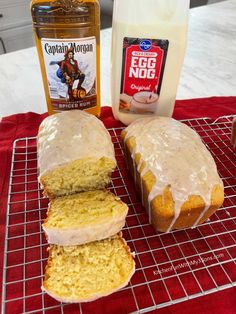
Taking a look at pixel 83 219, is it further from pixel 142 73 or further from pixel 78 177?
pixel 142 73

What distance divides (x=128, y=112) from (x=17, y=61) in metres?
0.85

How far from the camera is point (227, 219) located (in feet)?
2.72

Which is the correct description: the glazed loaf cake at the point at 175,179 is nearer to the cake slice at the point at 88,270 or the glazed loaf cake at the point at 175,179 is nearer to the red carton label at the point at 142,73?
the cake slice at the point at 88,270

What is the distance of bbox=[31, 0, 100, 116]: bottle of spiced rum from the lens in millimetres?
900

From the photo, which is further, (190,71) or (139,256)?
(190,71)

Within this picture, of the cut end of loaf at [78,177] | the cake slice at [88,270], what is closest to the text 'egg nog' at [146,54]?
the cut end of loaf at [78,177]

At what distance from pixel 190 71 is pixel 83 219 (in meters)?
1.21

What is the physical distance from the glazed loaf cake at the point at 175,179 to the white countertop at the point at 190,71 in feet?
1.80

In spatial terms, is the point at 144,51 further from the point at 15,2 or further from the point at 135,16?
the point at 15,2

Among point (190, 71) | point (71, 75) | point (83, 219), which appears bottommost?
point (190, 71)

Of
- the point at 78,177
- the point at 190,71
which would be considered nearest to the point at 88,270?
the point at 78,177

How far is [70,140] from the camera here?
2.63ft

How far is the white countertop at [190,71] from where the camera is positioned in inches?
52.9

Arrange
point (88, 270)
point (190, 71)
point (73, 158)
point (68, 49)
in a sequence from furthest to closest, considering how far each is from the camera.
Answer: point (190, 71)
point (68, 49)
point (73, 158)
point (88, 270)
